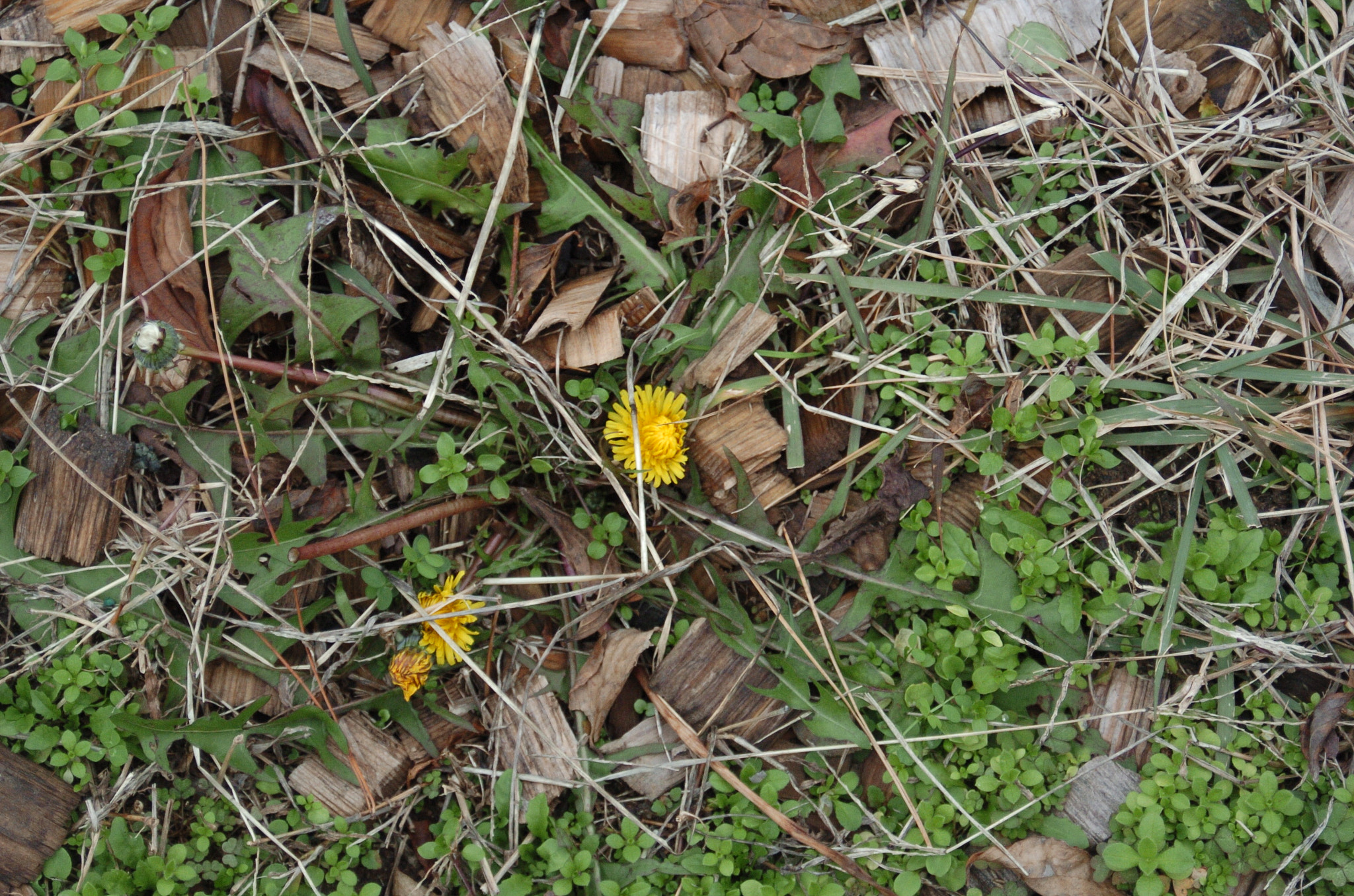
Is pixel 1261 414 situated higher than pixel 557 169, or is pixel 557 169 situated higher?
pixel 557 169

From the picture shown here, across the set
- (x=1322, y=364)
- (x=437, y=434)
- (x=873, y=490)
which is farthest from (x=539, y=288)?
(x=1322, y=364)

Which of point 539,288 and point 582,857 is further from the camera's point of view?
point 539,288

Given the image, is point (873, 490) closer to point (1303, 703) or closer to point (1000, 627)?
point (1000, 627)

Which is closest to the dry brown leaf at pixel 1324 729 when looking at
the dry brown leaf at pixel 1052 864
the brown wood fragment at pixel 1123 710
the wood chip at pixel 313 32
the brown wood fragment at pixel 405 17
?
the brown wood fragment at pixel 1123 710

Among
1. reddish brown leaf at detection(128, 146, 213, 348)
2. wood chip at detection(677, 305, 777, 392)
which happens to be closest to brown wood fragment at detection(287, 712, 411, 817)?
reddish brown leaf at detection(128, 146, 213, 348)

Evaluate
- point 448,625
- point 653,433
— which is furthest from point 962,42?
point 448,625

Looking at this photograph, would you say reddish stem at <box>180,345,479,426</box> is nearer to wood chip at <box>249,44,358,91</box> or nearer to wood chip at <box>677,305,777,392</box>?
wood chip at <box>677,305,777,392</box>
